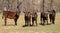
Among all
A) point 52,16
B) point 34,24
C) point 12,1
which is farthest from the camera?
point 12,1

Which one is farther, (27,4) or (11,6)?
(27,4)

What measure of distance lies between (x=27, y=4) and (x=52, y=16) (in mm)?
33671

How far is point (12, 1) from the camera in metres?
56.1

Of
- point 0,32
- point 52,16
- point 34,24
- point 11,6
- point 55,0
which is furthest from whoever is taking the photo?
point 55,0

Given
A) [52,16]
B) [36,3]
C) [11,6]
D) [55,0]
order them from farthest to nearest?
[55,0] → [36,3] → [11,6] → [52,16]

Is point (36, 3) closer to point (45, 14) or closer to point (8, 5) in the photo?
point (8, 5)

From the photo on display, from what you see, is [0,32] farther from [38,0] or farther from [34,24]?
[38,0]

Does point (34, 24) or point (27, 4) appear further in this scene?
point (27, 4)

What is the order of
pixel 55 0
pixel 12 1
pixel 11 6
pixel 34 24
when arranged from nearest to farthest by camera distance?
pixel 34 24 → pixel 11 6 → pixel 12 1 → pixel 55 0

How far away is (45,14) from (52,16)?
95.3 inches

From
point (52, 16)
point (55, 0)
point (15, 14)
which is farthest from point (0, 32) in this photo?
point (55, 0)

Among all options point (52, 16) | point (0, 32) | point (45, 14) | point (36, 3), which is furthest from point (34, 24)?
point (36, 3)

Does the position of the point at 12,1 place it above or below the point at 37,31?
above

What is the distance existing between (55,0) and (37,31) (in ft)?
173
